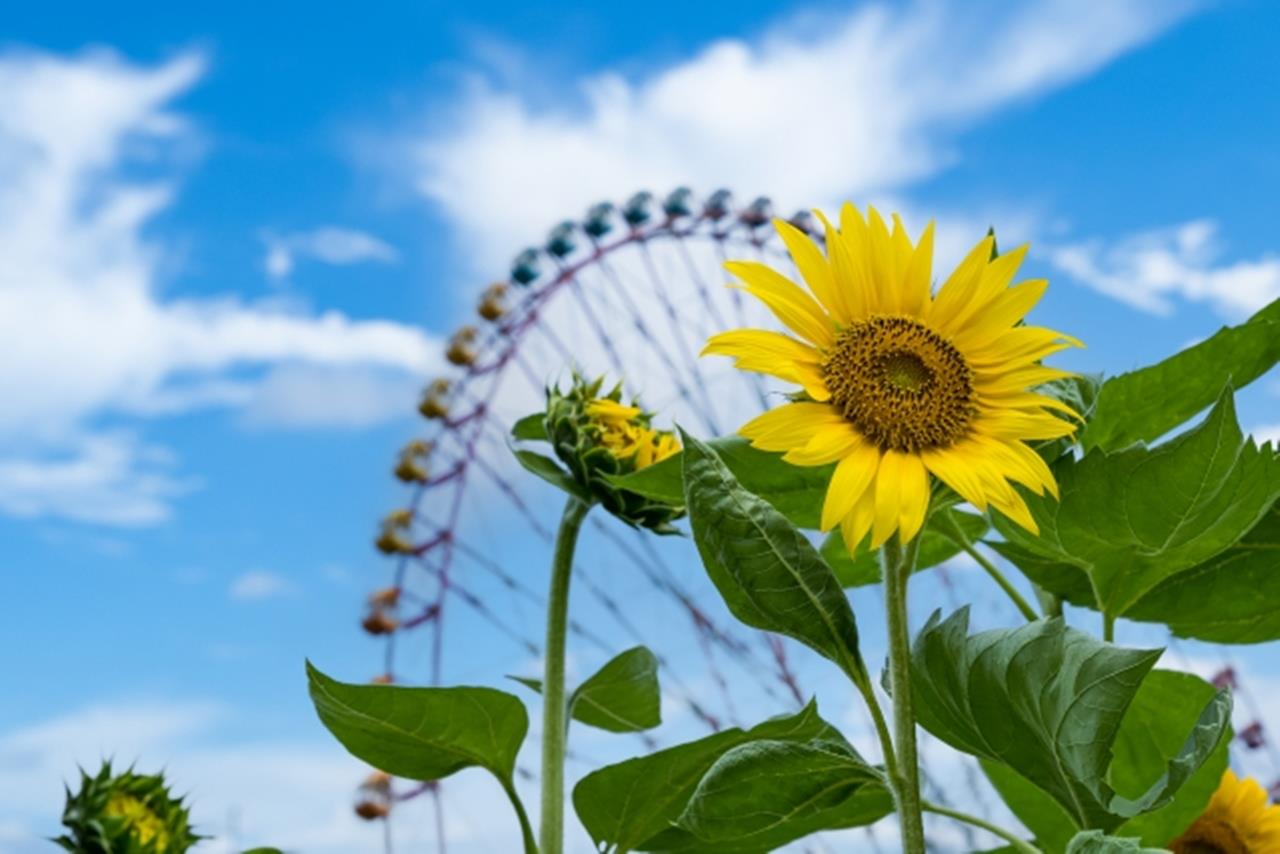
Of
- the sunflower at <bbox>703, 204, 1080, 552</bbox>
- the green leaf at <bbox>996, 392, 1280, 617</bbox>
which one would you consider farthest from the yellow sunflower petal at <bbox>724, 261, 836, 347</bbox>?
the green leaf at <bbox>996, 392, 1280, 617</bbox>

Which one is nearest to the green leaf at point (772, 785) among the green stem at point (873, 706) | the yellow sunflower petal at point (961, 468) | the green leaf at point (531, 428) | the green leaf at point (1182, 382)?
the green stem at point (873, 706)

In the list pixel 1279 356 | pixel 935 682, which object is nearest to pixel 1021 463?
pixel 935 682

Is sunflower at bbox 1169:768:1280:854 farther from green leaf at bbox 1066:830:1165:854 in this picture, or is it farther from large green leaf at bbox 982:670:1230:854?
green leaf at bbox 1066:830:1165:854

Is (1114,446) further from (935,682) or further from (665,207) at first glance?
(665,207)

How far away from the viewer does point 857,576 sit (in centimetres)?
77

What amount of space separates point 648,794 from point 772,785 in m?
0.19

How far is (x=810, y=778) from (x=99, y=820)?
30cm

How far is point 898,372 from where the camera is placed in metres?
0.57

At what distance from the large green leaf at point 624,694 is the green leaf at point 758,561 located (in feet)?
0.94

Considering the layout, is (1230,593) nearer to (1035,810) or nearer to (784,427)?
(1035,810)

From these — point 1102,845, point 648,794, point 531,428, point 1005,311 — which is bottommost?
point 1102,845

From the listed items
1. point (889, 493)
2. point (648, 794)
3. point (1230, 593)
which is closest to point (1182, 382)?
point (1230, 593)

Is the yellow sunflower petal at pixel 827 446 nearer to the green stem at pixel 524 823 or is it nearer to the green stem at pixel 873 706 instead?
the green stem at pixel 873 706

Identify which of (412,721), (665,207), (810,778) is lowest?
(810,778)
